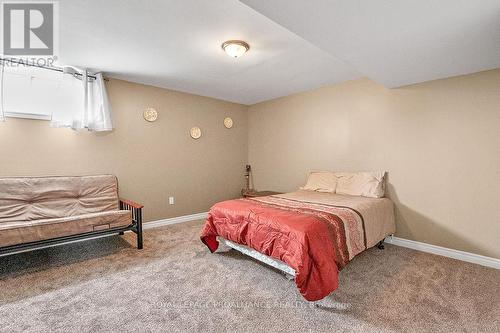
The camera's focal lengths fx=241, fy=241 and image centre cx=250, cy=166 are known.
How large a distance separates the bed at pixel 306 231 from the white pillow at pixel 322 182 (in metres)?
0.45

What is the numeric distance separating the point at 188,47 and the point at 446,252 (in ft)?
12.1

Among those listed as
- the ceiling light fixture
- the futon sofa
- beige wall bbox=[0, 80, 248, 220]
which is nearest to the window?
beige wall bbox=[0, 80, 248, 220]

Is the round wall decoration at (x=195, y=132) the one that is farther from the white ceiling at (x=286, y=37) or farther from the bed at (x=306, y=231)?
the bed at (x=306, y=231)

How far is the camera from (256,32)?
2230 millimetres

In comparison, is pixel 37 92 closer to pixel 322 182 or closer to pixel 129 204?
pixel 129 204

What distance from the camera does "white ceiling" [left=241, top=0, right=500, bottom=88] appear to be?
4.97ft

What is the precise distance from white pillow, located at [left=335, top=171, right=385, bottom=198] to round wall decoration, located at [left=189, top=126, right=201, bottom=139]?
8.24ft

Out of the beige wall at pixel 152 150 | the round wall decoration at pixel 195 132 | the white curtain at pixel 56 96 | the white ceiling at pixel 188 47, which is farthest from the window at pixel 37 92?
the round wall decoration at pixel 195 132

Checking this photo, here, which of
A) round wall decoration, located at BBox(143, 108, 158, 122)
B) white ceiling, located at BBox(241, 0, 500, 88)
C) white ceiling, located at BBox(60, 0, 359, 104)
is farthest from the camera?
round wall decoration, located at BBox(143, 108, 158, 122)

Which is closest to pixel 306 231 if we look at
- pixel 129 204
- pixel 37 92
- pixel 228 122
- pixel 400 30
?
pixel 400 30

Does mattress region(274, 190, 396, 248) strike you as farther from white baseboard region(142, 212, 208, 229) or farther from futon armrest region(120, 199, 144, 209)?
white baseboard region(142, 212, 208, 229)

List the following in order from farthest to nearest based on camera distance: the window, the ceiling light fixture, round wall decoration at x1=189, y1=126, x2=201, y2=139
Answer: round wall decoration at x1=189, y1=126, x2=201, y2=139
the window
the ceiling light fixture

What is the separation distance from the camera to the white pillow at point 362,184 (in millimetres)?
3113

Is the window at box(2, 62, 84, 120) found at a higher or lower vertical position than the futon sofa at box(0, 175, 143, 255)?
higher
